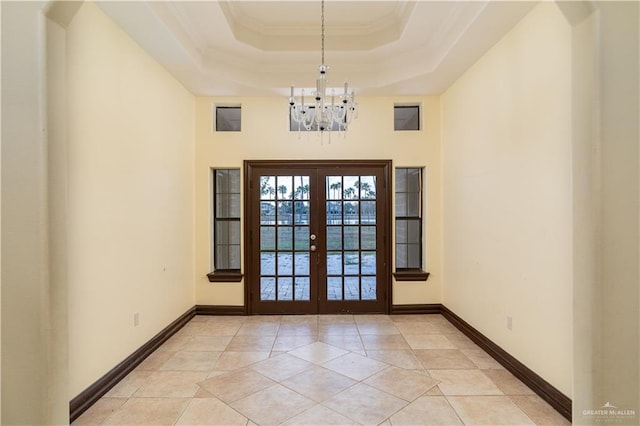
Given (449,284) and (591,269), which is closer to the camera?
(591,269)

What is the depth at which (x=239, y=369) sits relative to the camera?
116 inches

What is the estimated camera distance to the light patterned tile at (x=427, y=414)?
2205 mm

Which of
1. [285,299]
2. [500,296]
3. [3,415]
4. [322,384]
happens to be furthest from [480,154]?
[3,415]

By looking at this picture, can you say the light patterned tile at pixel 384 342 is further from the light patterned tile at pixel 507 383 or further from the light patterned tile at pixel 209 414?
the light patterned tile at pixel 209 414

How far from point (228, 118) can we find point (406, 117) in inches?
106

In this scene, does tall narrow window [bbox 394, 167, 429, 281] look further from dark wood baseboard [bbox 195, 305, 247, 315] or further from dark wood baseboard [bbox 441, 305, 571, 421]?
dark wood baseboard [bbox 195, 305, 247, 315]

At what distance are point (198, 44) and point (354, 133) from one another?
2271 mm

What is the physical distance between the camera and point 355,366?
9.81 feet

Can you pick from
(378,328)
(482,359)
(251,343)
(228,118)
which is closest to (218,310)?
(251,343)

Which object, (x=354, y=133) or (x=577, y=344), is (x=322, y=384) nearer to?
(x=577, y=344)

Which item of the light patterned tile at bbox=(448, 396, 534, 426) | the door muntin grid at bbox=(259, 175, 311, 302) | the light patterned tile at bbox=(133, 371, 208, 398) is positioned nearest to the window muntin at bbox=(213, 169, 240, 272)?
the door muntin grid at bbox=(259, 175, 311, 302)

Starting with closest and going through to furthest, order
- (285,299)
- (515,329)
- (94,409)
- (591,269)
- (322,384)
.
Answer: (591,269) < (94,409) < (322,384) < (515,329) < (285,299)

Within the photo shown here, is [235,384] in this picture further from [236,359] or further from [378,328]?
[378,328]

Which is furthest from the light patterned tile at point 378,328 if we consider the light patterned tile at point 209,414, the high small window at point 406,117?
the high small window at point 406,117
